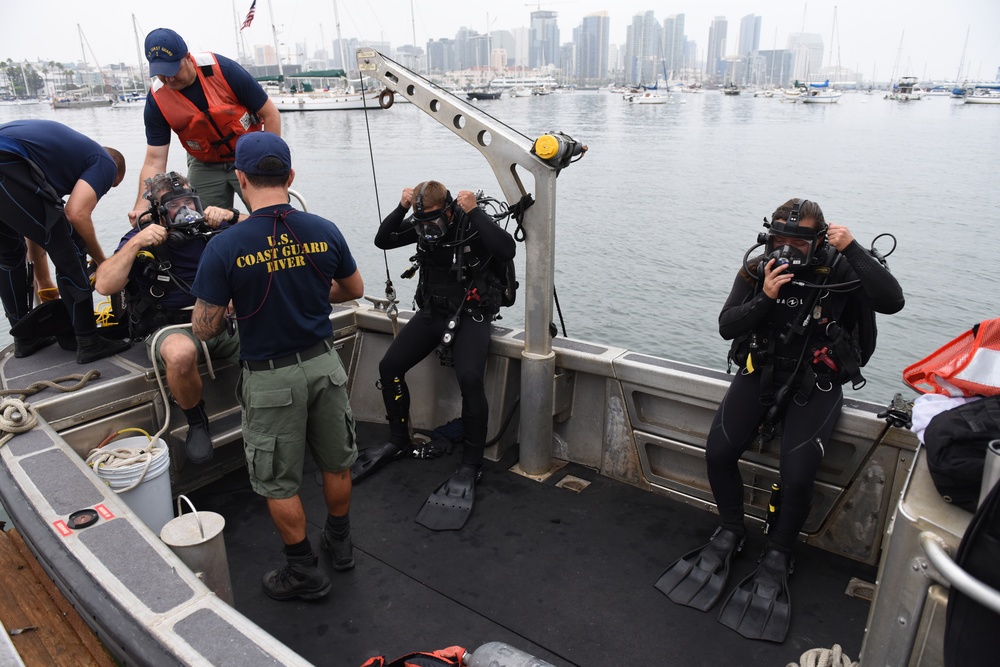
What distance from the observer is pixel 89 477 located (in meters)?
2.25

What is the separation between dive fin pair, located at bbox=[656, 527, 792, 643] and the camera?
2.53 metres

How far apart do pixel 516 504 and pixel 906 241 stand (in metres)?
13.1

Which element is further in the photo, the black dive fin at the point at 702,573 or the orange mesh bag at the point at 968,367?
the black dive fin at the point at 702,573

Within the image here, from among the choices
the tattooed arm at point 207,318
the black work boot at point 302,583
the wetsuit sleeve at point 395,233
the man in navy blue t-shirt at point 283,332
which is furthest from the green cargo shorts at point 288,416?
the wetsuit sleeve at point 395,233

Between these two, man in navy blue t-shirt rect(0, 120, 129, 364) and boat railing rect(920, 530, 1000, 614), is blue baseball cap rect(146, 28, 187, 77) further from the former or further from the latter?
boat railing rect(920, 530, 1000, 614)

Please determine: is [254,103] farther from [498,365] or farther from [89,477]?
[89,477]

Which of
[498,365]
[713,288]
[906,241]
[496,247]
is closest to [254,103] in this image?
[496,247]

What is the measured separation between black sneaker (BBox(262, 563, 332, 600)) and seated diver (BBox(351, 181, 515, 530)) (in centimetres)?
62

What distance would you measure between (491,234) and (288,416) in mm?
1333

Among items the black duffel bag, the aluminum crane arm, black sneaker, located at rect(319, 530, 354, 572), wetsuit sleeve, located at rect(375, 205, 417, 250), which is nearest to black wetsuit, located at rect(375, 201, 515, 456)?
wetsuit sleeve, located at rect(375, 205, 417, 250)

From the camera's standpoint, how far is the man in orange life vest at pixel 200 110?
11.2 ft

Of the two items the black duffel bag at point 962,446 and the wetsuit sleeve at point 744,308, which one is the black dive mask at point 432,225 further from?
the black duffel bag at point 962,446

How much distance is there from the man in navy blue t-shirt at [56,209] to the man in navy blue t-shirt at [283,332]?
1.23 meters

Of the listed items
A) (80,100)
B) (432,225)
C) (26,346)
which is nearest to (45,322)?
(26,346)
